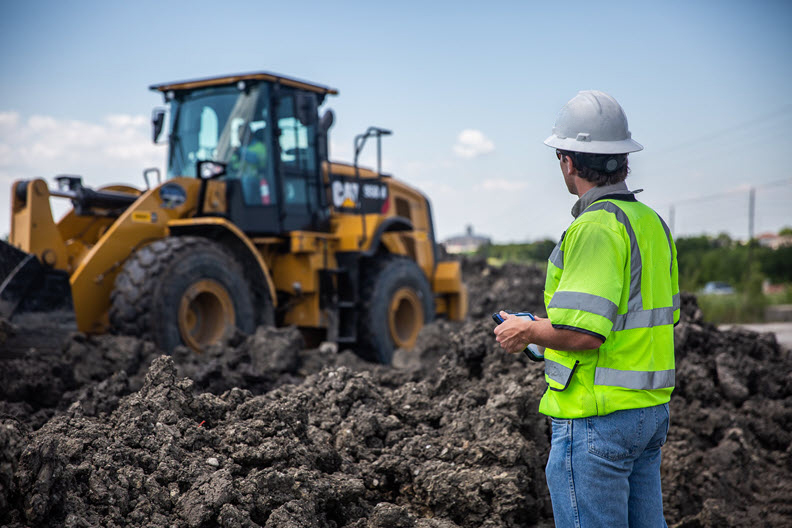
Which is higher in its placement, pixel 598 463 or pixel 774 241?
pixel 774 241

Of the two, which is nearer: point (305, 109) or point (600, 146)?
point (600, 146)

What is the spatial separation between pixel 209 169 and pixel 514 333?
19.9ft

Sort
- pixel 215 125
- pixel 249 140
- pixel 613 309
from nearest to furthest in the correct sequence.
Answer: pixel 613 309
pixel 249 140
pixel 215 125

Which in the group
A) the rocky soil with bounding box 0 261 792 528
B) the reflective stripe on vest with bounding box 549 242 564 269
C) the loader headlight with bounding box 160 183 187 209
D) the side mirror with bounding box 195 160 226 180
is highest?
the side mirror with bounding box 195 160 226 180

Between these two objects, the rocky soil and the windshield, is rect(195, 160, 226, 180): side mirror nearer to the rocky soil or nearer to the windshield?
the windshield

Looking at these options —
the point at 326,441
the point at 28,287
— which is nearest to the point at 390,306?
the point at 28,287

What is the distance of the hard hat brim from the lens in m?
2.63

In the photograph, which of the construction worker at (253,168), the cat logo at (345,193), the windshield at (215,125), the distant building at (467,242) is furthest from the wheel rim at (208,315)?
the distant building at (467,242)

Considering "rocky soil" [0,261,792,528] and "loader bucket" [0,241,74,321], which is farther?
"loader bucket" [0,241,74,321]

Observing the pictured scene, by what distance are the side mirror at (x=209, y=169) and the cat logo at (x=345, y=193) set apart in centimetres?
196

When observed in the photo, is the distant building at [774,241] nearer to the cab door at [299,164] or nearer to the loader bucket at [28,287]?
the cab door at [299,164]

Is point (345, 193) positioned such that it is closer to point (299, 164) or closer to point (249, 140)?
point (299, 164)

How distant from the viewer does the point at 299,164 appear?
29.4ft

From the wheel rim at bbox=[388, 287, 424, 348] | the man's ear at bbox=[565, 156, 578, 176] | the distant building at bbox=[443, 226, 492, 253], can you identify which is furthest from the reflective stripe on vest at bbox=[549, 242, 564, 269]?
Result: the distant building at bbox=[443, 226, 492, 253]
